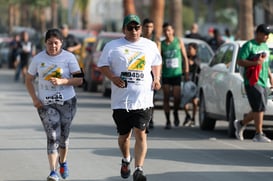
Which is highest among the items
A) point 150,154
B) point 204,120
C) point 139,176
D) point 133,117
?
point 133,117

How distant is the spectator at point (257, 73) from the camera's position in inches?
596

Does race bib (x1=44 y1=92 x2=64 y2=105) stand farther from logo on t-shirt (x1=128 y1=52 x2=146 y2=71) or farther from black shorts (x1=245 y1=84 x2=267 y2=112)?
black shorts (x1=245 y1=84 x2=267 y2=112)

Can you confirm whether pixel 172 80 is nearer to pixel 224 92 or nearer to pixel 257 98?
pixel 224 92

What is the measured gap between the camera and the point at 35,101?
10.9 meters

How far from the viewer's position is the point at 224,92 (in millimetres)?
17016

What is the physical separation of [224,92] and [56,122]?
6.44 meters

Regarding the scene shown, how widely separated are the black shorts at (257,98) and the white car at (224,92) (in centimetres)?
63

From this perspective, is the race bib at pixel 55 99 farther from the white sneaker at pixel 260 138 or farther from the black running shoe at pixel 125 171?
the white sneaker at pixel 260 138

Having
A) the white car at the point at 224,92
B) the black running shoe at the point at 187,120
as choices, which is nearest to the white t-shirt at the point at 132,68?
the white car at the point at 224,92

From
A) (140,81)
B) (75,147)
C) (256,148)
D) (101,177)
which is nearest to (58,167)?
(101,177)

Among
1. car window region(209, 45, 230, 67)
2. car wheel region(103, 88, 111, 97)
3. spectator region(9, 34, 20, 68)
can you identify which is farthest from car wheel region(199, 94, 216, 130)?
spectator region(9, 34, 20, 68)

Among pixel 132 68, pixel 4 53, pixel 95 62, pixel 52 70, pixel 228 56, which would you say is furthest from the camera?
pixel 4 53

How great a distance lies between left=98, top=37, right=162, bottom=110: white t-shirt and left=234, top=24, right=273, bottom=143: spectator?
430 centimetres

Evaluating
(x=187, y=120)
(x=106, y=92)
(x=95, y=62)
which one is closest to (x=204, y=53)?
(x=187, y=120)
